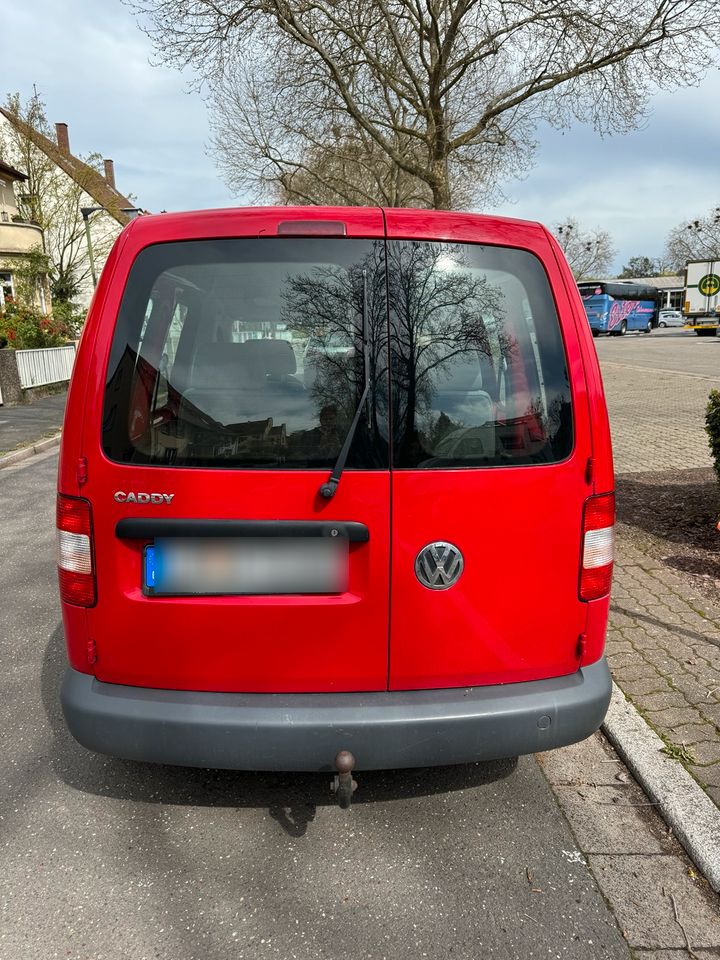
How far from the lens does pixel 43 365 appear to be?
55.0 ft

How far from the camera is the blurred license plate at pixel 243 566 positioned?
6.89 feet

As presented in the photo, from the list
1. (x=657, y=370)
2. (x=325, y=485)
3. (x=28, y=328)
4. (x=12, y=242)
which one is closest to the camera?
(x=325, y=485)

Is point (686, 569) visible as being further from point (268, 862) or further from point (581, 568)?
point (268, 862)

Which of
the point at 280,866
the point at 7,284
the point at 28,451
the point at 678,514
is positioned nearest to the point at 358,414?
the point at 280,866

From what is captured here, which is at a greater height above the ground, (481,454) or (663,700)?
(481,454)

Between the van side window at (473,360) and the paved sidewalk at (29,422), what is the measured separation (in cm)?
968

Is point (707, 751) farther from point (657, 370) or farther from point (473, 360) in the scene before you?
point (657, 370)

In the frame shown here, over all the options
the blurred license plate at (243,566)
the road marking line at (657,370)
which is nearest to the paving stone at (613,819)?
the blurred license plate at (243,566)

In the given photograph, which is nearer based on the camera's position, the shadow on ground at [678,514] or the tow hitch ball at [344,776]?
the tow hitch ball at [344,776]

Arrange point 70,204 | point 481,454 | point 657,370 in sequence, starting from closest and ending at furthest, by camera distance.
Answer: point 481,454
point 657,370
point 70,204

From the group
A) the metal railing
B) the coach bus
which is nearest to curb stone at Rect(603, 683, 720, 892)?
the metal railing

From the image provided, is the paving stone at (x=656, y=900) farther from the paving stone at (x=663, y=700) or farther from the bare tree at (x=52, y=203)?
the bare tree at (x=52, y=203)

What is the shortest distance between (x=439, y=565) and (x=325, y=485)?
1.44 ft

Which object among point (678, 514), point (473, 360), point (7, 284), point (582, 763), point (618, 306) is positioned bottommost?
point (582, 763)
